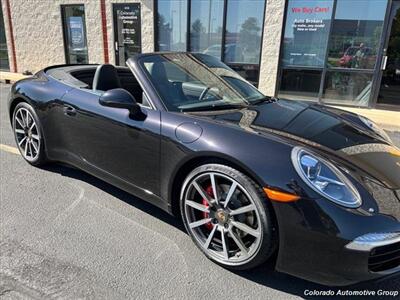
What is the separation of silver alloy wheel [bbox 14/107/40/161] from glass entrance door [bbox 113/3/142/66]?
6713 mm

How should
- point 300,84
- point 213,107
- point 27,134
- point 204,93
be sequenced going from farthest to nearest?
point 300,84
point 27,134
point 204,93
point 213,107

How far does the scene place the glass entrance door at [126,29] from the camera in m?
9.96

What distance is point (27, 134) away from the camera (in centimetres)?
389

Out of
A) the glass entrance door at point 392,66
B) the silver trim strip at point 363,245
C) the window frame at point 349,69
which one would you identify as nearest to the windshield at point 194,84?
the silver trim strip at point 363,245

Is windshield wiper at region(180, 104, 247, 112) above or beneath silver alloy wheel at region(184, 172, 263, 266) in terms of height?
above

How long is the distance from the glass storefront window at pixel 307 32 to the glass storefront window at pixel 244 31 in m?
0.72

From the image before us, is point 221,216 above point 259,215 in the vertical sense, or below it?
below

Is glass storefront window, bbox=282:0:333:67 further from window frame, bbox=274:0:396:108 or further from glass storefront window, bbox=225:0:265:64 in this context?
glass storefront window, bbox=225:0:265:64

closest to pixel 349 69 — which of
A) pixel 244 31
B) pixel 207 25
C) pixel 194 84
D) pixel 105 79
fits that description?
pixel 244 31

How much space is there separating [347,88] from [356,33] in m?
1.22

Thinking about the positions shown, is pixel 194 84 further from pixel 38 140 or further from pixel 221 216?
pixel 38 140

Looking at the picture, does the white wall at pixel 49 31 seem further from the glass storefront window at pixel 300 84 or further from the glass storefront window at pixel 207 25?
the glass storefront window at pixel 300 84

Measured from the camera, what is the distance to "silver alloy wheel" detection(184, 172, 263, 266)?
219 cm

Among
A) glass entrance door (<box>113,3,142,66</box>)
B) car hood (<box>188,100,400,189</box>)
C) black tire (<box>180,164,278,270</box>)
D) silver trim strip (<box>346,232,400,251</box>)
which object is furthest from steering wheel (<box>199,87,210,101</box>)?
glass entrance door (<box>113,3,142,66</box>)
